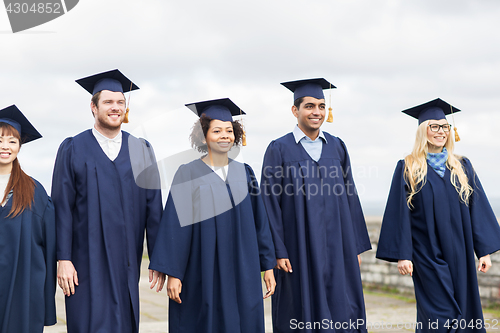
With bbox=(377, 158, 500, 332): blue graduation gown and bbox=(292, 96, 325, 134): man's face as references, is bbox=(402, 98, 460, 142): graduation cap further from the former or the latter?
bbox=(292, 96, 325, 134): man's face

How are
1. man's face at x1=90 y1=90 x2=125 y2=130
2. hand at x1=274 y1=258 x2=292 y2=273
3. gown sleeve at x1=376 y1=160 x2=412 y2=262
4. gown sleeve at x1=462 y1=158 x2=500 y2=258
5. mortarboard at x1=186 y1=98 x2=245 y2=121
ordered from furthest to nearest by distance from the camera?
gown sleeve at x1=462 y1=158 x2=500 y2=258 → gown sleeve at x1=376 y1=160 x2=412 y2=262 → hand at x1=274 y1=258 x2=292 y2=273 → mortarboard at x1=186 y1=98 x2=245 y2=121 → man's face at x1=90 y1=90 x2=125 y2=130

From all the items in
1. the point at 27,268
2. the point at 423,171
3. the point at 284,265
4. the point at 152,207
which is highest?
the point at 423,171

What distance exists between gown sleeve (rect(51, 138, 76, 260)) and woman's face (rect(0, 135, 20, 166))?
0.30 m

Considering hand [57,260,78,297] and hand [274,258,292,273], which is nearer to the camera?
hand [57,260,78,297]

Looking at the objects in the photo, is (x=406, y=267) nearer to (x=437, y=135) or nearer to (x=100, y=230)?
(x=437, y=135)

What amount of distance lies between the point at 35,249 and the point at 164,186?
97 cm

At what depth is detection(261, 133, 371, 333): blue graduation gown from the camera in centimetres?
396

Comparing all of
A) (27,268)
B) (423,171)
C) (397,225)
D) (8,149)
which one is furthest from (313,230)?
(8,149)

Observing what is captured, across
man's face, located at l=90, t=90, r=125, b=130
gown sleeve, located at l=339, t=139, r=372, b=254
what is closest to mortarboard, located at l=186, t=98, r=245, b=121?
man's face, located at l=90, t=90, r=125, b=130

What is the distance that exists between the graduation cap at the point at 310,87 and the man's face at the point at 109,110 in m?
1.44

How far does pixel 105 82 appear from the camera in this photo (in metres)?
3.79

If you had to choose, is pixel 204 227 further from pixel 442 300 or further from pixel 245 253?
pixel 442 300

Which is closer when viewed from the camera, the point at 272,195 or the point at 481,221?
the point at 272,195

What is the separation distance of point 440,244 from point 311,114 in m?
1.56
